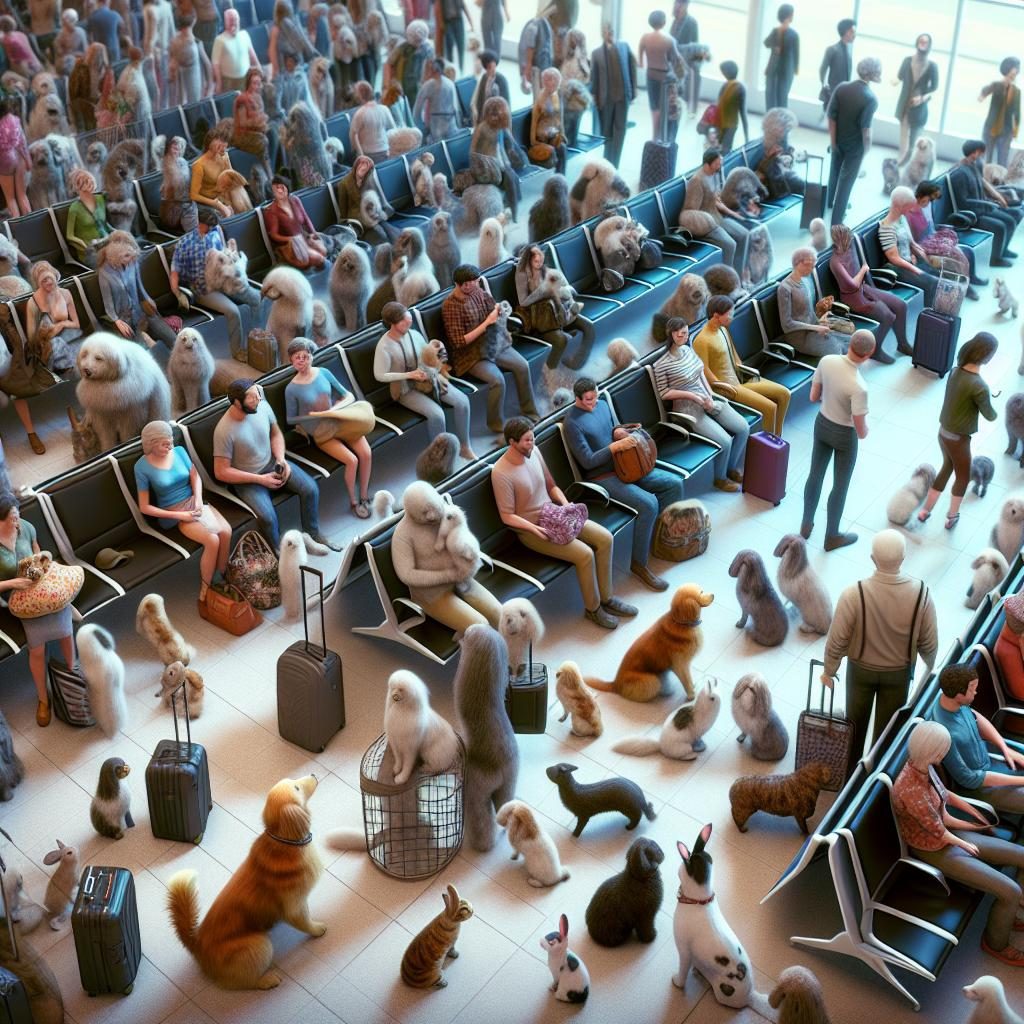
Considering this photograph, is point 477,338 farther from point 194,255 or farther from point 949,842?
point 949,842

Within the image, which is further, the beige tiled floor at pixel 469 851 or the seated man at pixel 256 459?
the seated man at pixel 256 459

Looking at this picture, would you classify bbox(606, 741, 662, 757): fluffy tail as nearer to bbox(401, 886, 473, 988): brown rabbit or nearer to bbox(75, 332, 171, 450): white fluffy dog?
bbox(401, 886, 473, 988): brown rabbit

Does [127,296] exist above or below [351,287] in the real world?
above

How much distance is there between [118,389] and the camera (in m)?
8.27

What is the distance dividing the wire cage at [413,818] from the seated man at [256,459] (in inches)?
93.5

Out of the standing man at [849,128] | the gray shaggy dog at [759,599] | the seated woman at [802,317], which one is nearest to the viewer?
the gray shaggy dog at [759,599]

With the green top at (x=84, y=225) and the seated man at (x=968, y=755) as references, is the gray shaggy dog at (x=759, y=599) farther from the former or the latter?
the green top at (x=84, y=225)

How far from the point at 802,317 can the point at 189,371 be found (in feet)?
15.1

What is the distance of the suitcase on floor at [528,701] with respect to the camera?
263 inches

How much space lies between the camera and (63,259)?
37.1ft

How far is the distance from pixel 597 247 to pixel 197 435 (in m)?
4.29

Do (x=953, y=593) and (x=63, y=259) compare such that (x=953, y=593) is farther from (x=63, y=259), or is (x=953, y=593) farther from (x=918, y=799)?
(x=63, y=259)

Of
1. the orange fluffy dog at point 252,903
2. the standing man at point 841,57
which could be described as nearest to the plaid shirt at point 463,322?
the orange fluffy dog at point 252,903

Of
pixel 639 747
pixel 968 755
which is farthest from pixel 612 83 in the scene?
pixel 968 755
